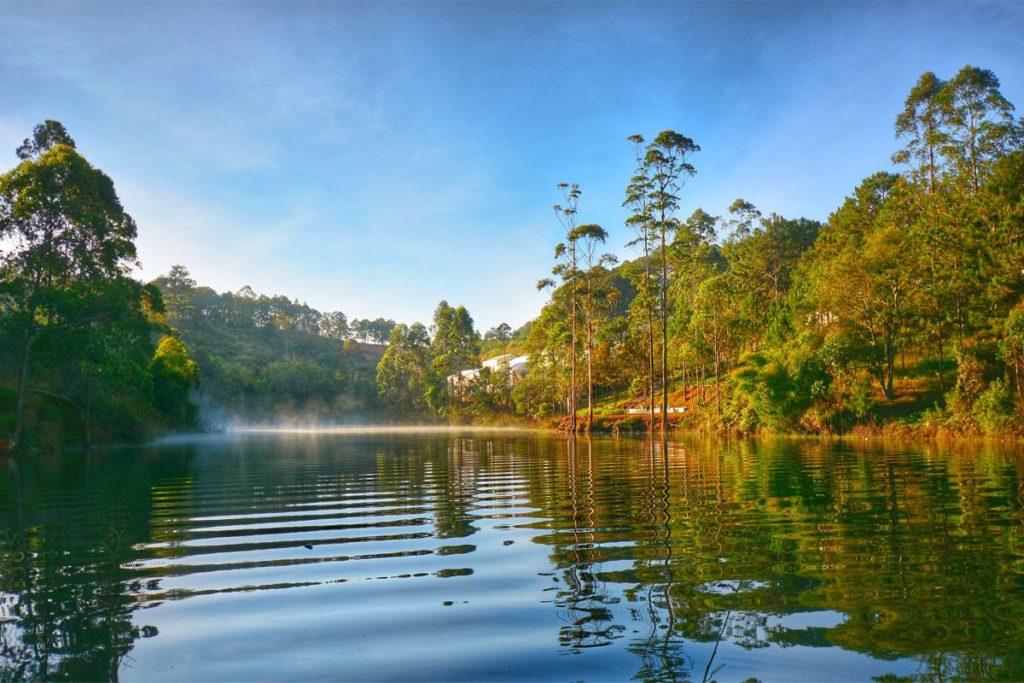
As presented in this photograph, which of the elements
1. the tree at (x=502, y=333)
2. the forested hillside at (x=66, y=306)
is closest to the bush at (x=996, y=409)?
the forested hillside at (x=66, y=306)

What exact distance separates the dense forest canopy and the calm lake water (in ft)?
78.7

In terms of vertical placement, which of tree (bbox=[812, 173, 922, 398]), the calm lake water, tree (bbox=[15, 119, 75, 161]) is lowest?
the calm lake water

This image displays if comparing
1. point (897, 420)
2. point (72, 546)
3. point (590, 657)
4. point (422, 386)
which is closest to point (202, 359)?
point (422, 386)

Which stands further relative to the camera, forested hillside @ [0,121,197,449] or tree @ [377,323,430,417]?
tree @ [377,323,430,417]

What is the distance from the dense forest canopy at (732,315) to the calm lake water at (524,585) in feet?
78.7

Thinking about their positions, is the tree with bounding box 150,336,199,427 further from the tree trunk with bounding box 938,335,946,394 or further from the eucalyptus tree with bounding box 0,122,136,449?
the tree trunk with bounding box 938,335,946,394

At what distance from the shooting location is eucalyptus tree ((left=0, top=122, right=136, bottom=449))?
30.1 m

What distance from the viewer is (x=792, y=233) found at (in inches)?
2822

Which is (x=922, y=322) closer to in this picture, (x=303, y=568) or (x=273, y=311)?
(x=303, y=568)

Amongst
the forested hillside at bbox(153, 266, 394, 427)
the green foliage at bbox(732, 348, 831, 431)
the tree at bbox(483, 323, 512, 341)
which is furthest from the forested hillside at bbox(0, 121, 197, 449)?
the tree at bbox(483, 323, 512, 341)

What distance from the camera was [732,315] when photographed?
5116 centimetres

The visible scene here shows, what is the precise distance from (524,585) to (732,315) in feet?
160

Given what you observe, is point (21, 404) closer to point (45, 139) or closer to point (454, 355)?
point (45, 139)

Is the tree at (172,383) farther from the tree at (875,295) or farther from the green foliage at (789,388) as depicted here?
the tree at (875,295)
